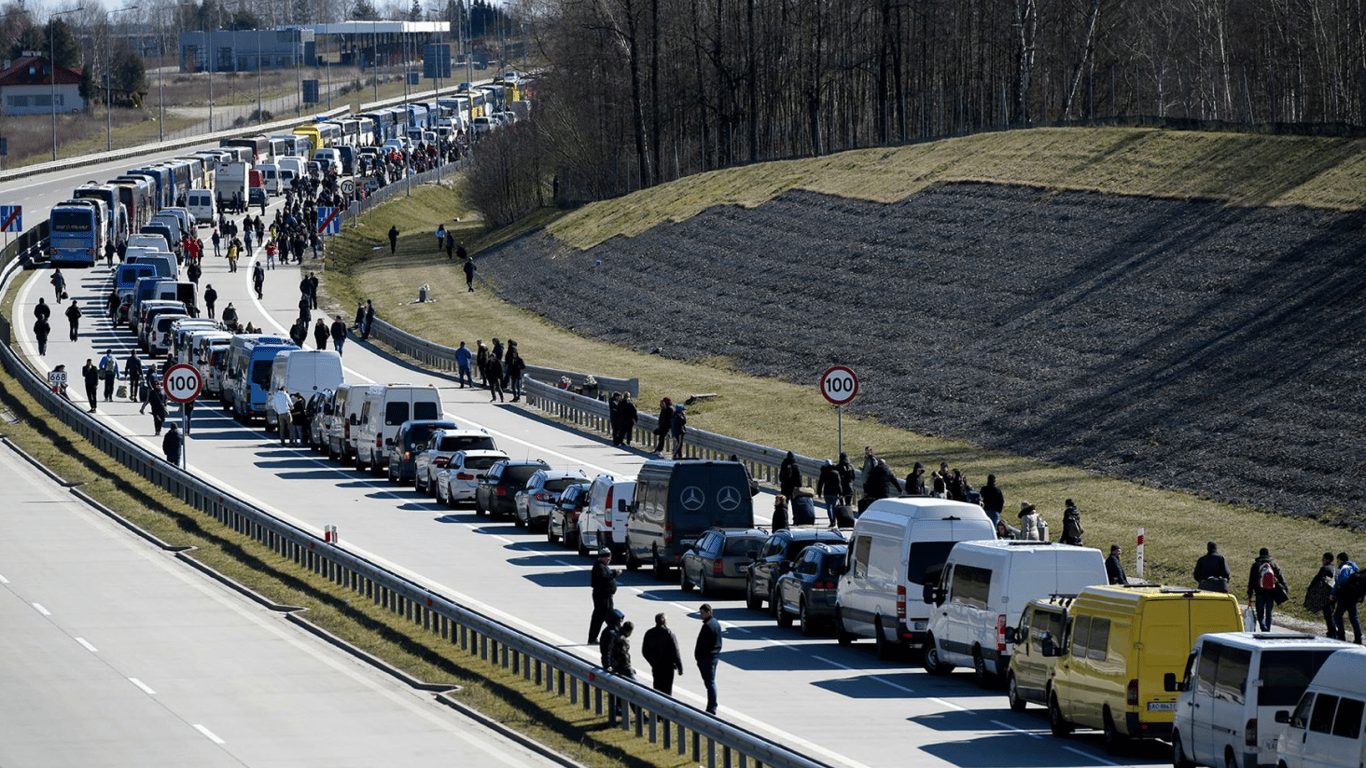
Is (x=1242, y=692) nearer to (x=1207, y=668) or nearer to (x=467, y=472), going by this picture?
(x=1207, y=668)

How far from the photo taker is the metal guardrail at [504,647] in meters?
19.9

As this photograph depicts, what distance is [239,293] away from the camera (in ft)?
280

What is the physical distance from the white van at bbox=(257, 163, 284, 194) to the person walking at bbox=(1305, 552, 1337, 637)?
11089 centimetres

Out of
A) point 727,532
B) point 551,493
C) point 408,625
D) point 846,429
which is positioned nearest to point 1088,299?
point 846,429

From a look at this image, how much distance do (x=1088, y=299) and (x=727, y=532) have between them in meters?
27.8

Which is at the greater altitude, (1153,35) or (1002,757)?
(1153,35)

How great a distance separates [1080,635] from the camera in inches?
898

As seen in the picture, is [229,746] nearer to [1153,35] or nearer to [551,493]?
[551,493]

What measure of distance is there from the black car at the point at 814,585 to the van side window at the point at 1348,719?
1182 cm

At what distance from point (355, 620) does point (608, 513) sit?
8.02 meters

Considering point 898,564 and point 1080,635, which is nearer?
point 1080,635

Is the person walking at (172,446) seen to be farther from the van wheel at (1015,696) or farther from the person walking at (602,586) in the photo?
the van wheel at (1015,696)

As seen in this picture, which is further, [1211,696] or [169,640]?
[169,640]

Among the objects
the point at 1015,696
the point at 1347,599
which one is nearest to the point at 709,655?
the point at 1015,696
